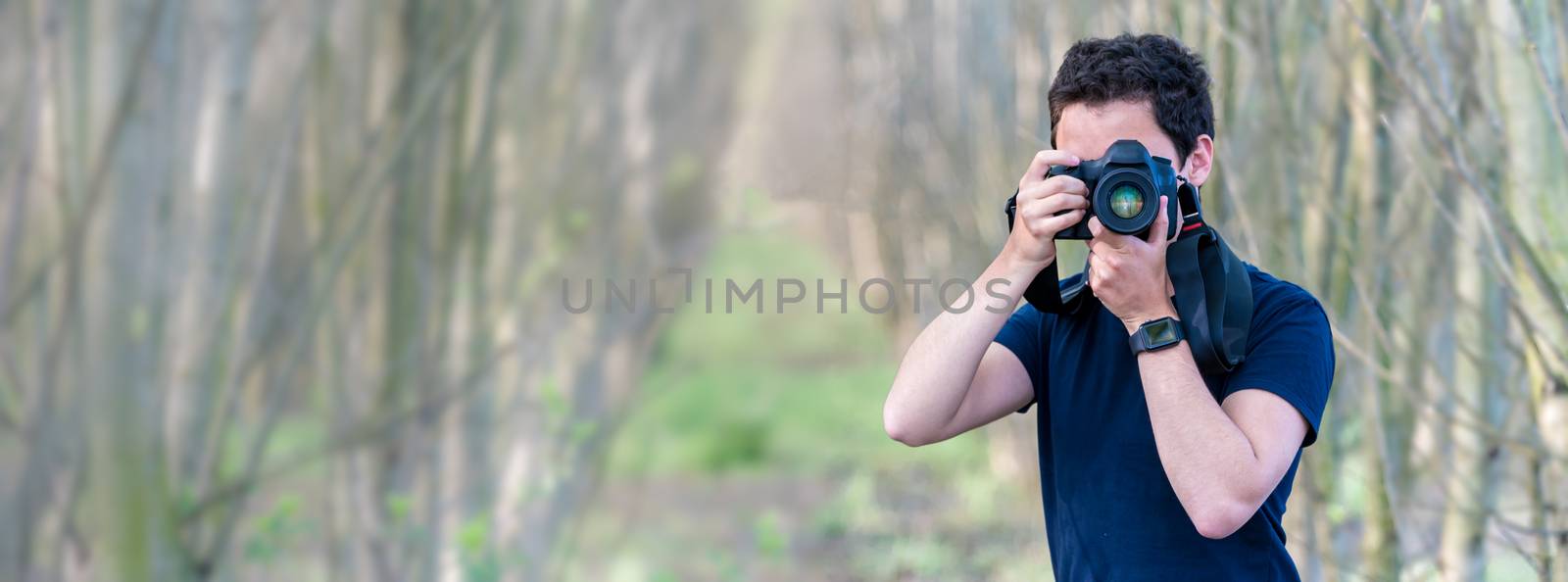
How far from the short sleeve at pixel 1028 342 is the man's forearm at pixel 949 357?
0.13 meters

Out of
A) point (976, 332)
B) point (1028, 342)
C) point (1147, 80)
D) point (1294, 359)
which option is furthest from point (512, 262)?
point (1294, 359)

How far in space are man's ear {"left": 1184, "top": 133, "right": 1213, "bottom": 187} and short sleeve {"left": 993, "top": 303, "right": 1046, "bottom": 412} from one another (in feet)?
0.89

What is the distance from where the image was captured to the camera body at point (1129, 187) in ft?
5.24

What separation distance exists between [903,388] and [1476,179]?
101cm

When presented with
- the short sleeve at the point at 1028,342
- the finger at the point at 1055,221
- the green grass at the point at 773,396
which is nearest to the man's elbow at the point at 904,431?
the short sleeve at the point at 1028,342

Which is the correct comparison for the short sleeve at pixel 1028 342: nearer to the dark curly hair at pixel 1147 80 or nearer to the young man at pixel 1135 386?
the young man at pixel 1135 386

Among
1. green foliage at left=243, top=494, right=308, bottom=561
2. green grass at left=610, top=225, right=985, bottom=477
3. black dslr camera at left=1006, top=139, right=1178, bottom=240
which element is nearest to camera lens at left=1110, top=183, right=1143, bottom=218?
black dslr camera at left=1006, top=139, right=1178, bottom=240

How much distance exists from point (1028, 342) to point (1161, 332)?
0.32 m

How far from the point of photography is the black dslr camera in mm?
1599

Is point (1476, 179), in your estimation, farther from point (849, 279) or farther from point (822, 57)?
point (822, 57)

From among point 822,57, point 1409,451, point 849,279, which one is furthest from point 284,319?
point 822,57

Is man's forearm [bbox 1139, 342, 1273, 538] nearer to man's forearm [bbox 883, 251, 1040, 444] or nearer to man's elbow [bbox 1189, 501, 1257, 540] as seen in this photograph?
man's elbow [bbox 1189, 501, 1257, 540]

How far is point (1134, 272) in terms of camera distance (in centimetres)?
161

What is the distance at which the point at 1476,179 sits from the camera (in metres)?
2.15
